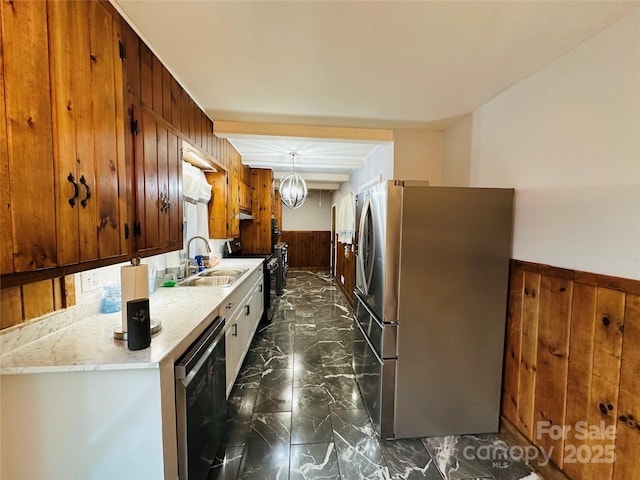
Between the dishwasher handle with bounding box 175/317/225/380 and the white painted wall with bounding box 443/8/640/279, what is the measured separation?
204 centimetres

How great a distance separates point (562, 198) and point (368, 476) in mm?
1979

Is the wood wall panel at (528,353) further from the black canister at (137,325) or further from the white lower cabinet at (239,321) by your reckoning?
the black canister at (137,325)

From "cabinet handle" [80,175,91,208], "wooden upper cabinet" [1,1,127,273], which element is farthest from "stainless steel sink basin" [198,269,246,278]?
"cabinet handle" [80,175,91,208]

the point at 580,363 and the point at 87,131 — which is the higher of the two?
the point at 87,131

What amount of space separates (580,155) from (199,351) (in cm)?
227

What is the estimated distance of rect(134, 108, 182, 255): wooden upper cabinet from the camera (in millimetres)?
1396

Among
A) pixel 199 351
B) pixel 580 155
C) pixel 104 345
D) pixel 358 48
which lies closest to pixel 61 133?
pixel 104 345

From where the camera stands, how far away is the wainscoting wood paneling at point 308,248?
802 centimetres

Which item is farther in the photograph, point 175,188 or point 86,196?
point 175,188

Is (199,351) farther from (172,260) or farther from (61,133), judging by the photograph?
(172,260)

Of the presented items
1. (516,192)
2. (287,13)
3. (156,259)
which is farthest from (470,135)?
(156,259)

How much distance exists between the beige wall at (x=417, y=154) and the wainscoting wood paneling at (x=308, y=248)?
17.8 ft

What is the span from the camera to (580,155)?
1398 mm

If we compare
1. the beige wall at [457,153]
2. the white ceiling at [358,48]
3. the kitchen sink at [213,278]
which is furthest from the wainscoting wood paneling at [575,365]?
the kitchen sink at [213,278]
